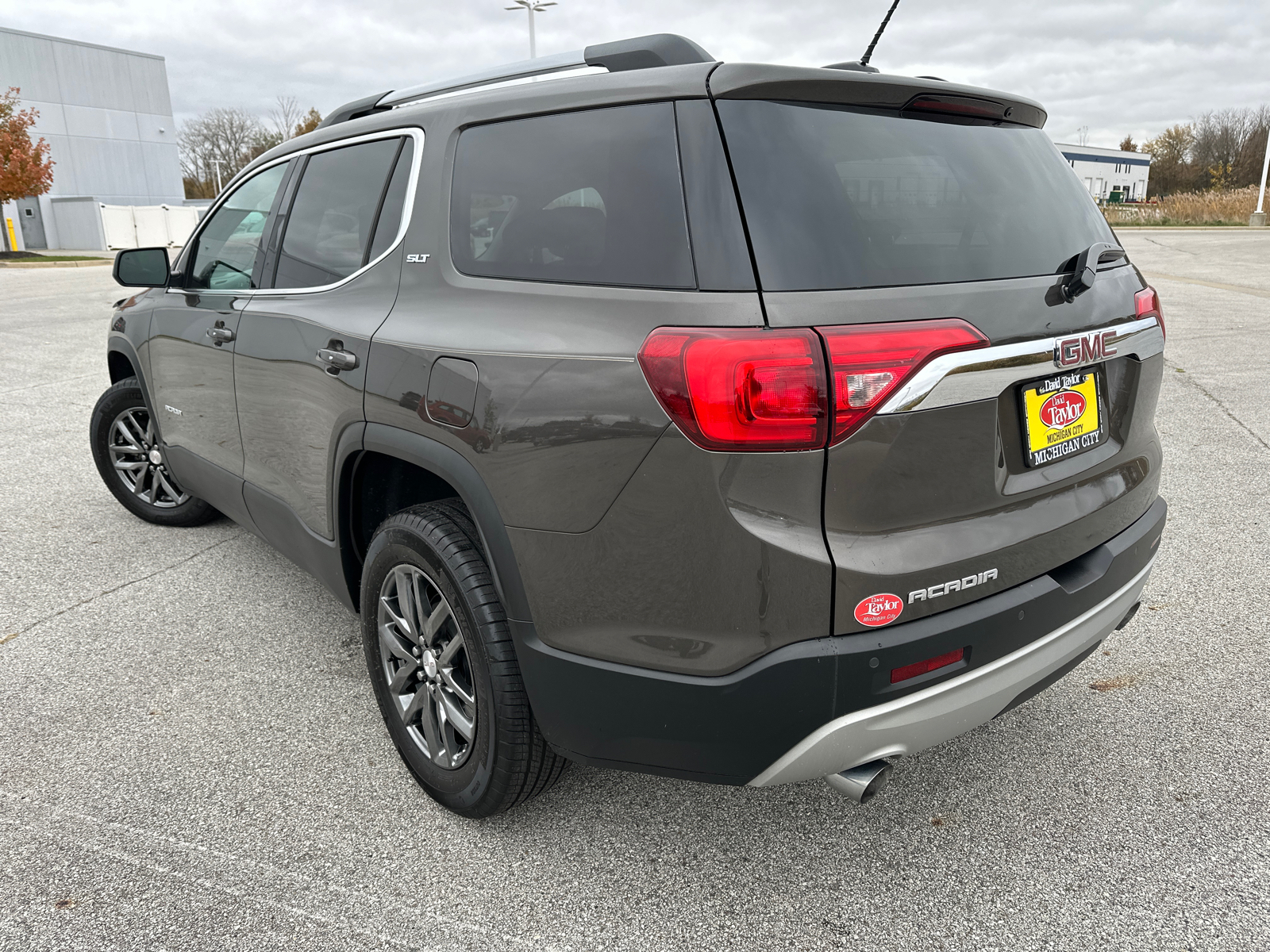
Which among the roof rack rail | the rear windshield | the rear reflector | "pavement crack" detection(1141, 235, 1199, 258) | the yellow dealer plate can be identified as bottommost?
"pavement crack" detection(1141, 235, 1199, 258)

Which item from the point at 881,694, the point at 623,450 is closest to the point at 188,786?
the point at 623,450

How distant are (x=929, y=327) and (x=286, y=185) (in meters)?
2.46

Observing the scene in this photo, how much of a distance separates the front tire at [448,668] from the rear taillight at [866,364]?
95 centimetres

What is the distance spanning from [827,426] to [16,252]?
39108 mm

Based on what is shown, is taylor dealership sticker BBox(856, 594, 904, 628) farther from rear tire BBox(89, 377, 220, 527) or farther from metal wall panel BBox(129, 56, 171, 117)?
metal wall panel BBox(129, 56, 171, 117)

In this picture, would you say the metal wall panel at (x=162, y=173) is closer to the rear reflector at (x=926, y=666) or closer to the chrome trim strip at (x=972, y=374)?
the chrome trim strip at (x=972, y=374)

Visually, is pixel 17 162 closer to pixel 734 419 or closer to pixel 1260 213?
pixel 734 419

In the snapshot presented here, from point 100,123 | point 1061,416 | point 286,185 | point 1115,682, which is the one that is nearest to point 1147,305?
point 1061,416

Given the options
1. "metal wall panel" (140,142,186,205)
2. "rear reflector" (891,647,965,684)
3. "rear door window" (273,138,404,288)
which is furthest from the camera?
"metal wall panel" (140,142,186,205)

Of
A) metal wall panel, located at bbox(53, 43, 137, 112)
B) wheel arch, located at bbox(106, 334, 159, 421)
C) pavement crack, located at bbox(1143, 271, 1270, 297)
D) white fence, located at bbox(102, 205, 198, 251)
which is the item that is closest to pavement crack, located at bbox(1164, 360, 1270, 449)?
wheel arch, located at bbox(106, 334, 159, 421)

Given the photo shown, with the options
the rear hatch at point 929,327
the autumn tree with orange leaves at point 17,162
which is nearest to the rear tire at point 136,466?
the rear hatch at point 929,327

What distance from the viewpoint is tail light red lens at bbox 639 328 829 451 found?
1.69 metres

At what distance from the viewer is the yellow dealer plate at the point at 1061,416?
1971mm

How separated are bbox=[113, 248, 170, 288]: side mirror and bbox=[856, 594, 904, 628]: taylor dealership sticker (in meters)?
3.32
